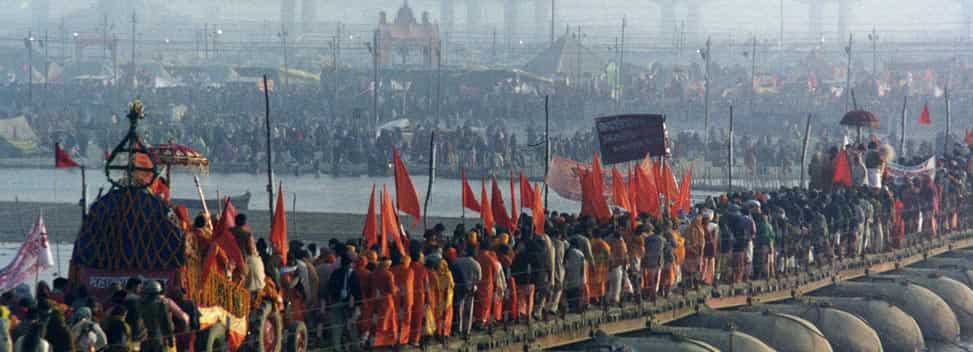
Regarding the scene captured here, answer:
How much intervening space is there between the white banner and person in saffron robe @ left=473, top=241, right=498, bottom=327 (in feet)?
51.3

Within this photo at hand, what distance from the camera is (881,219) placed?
31.9 m

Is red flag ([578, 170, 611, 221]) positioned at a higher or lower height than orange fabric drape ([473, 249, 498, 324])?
higher

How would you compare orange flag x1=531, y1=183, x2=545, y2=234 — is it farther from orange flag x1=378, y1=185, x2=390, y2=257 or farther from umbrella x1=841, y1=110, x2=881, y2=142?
umbrella x1=841, y1=110, x2=881, y2=142

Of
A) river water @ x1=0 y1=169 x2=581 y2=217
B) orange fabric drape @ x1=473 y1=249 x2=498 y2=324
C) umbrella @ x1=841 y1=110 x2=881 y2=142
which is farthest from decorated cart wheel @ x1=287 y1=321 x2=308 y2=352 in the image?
river water @ x1=0 y1=169 x2=581 y2=217

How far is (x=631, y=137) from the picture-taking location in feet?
95.6

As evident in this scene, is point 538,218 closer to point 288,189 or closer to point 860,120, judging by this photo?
point 860,120

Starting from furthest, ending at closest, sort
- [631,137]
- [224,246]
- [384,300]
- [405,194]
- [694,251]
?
[631,137] → [694,251] → [405,194] → [384,300] → [224,246]

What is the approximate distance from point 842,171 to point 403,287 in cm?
1499

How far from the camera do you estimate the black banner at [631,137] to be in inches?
1139

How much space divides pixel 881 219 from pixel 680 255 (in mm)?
7463

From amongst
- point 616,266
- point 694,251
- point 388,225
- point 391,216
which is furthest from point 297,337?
point 694,251

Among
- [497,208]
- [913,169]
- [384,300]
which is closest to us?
[384,300]

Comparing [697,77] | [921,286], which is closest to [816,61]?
[697,77]

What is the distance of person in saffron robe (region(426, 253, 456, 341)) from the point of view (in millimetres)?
20094
